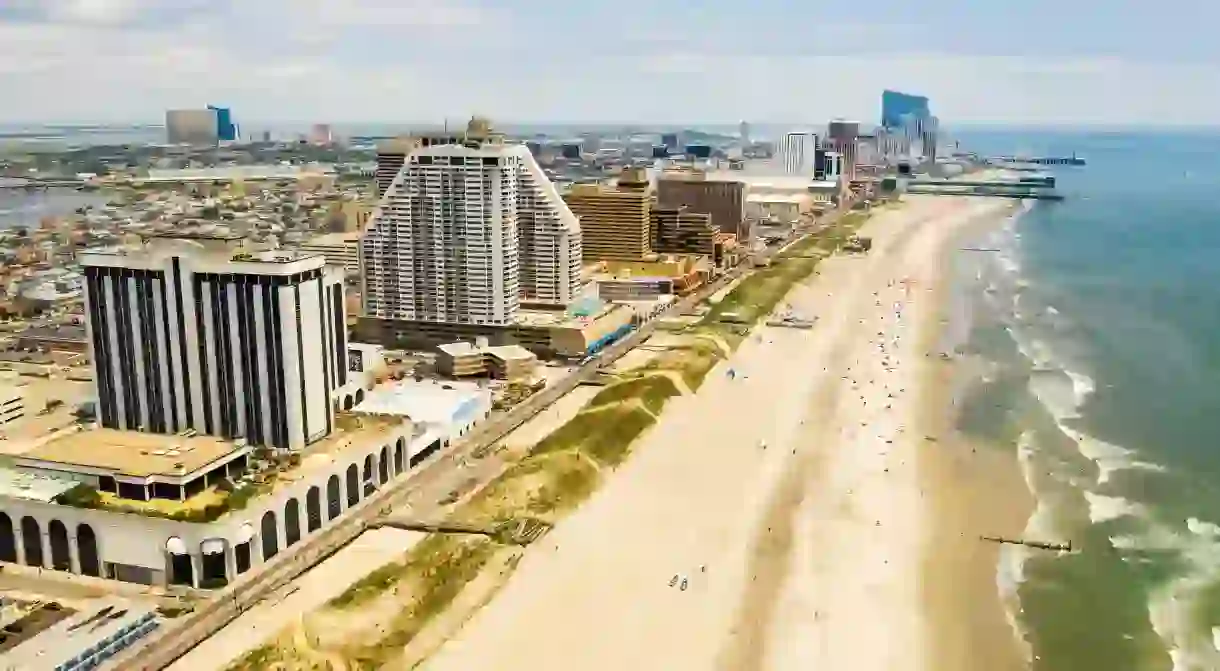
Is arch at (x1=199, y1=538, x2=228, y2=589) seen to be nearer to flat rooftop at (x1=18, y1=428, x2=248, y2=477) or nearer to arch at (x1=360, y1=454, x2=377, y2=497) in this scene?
flat rooftop at (x1=18, y1=428, x2=248, y2=477)

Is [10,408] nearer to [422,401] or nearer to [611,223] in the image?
[422,401]

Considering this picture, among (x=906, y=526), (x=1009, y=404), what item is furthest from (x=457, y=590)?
(x=1009, y=404)

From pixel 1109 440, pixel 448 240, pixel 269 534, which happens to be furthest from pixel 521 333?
pixel 1109 440

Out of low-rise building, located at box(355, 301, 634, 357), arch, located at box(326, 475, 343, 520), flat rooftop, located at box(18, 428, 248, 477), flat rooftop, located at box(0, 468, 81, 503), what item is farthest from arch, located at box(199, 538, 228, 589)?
low-rise building, located at box(355, 301, 634, 357)

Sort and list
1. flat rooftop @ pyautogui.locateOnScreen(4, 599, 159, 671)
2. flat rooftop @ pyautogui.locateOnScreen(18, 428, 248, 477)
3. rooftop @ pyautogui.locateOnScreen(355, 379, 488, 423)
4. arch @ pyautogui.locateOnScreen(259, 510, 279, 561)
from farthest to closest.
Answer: rooftop @ pyautogui.locateOnScreen(355, 379, 488, 423) → flat rooftop @ pyautogui.locateOnScreen(18, 428, 248, 477) → arch @ pyautogui.locateOnScreen(259, 510, 279, 561) → flat rooftop @ pyautogui.locateOnScreen(4, 599, 159, 671)

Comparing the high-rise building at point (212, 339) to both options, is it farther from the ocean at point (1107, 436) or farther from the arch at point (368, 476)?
the ocean at point (1107, 436)

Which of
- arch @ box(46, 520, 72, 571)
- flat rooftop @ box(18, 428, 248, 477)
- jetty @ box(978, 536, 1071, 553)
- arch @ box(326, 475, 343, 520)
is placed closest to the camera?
arch @ box(46, 520, 72, 571)
